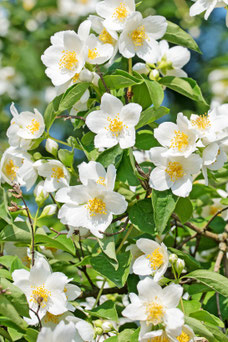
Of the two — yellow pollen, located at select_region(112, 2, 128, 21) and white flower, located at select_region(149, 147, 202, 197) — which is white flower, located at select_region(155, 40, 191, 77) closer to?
yellow pollen, located at select_region(112, 2, 128, 21)

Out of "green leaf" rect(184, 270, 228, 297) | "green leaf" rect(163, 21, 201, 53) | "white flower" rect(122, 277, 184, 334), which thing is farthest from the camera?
"green leaf" rect(163, 21, 201, 53)

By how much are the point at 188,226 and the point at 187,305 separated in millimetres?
306

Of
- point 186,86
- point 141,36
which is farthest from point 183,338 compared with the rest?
point 141,36

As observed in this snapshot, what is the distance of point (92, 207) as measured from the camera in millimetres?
1207

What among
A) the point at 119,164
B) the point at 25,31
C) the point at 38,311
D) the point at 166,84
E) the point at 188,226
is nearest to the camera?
the point at 38,311

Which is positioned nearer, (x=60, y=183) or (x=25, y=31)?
(x=60, y=183)

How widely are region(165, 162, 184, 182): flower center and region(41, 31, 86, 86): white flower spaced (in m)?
0.32

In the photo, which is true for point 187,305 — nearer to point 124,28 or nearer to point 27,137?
point 27,137

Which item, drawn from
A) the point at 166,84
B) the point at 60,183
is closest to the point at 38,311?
the point at 60,183

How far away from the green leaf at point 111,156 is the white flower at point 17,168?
0.23 meters

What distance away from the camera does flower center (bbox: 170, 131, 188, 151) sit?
119 cm

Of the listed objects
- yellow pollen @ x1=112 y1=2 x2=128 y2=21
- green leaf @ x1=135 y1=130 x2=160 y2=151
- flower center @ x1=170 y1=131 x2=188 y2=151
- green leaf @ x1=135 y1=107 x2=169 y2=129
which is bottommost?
green leaf @ x1=135 y1=130 x2=160 y2=151

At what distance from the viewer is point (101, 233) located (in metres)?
1.20

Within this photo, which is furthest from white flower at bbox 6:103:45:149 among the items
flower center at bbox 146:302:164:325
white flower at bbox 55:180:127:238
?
flower center at bbox 146:302:164:325
